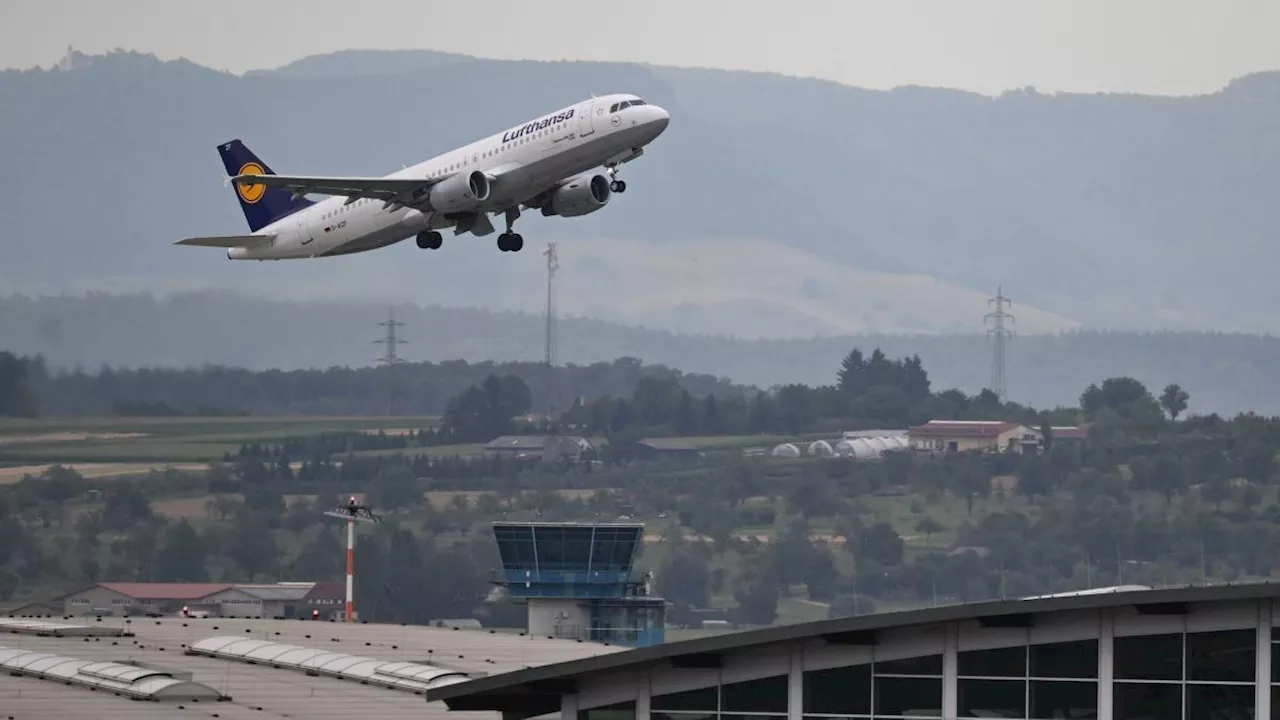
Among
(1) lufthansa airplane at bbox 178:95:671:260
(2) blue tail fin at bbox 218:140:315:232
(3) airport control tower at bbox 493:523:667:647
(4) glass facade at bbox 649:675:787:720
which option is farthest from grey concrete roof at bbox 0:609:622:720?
(2) blue tail fin at bbox 218:140:315:232

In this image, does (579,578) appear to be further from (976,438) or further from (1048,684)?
(976,438)

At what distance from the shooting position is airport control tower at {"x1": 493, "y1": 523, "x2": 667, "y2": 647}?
89938 mm

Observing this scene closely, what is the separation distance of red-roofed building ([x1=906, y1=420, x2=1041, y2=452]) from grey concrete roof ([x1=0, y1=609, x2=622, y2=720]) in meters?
124

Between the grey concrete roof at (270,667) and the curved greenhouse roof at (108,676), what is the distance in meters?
0.30

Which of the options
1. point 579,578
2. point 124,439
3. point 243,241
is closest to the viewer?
point 243,241

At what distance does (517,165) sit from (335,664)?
23.2 metres

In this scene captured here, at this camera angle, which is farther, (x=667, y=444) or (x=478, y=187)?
(x=667, y=444)

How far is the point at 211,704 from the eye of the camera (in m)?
47.5

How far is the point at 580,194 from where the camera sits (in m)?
75.2

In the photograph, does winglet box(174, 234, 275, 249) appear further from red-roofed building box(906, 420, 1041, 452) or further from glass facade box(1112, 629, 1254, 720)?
red-roofed building box(906, 420, 1041, 452)

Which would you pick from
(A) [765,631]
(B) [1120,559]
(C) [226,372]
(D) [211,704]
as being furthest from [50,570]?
(A) [765,631]

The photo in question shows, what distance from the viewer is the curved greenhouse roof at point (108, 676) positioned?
157 feet

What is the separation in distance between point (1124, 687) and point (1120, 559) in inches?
5119

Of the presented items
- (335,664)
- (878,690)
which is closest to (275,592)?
(335,664)
